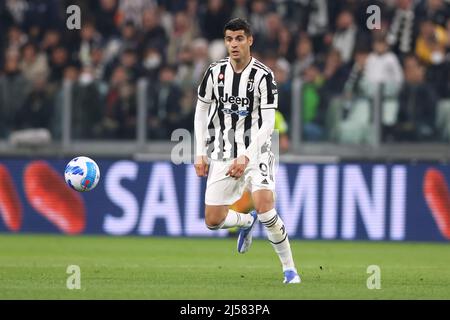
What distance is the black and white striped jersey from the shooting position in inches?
412

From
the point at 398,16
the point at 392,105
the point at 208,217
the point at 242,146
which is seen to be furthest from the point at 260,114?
the point at 398,16

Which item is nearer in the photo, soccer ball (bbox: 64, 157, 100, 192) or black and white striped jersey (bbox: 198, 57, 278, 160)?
black and white striped jersey (bbox: 198, 57, 278, 160)

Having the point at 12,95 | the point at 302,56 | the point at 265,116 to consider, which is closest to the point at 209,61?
the point at 302,56

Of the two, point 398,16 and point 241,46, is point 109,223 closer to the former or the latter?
point 398,16

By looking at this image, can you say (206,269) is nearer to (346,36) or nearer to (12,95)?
(12,95)

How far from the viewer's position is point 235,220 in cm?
1082

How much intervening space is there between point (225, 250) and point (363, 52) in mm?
4111

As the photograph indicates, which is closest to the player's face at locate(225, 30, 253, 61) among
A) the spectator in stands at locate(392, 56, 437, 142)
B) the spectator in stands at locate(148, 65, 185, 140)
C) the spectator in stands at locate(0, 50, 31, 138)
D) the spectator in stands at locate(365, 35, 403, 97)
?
the spectator in stands at locate(392, 56, 437, 142)

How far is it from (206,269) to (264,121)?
2.10 metres

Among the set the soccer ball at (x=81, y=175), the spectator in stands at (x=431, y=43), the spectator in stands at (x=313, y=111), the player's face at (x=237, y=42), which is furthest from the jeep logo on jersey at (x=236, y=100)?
the spectator in stands at (x=431, y=43)

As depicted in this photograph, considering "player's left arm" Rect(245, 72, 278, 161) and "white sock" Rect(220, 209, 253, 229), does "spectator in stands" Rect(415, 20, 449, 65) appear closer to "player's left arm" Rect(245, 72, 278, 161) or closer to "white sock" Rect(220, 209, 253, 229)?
"white sock" Rect(220, 209, 253, 229)

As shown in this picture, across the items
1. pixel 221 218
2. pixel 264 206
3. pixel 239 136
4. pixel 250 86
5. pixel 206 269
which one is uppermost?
pixel 250 86

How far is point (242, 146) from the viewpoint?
10.6 m

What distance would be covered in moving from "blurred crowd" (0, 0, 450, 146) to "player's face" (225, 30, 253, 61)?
6.33 m
